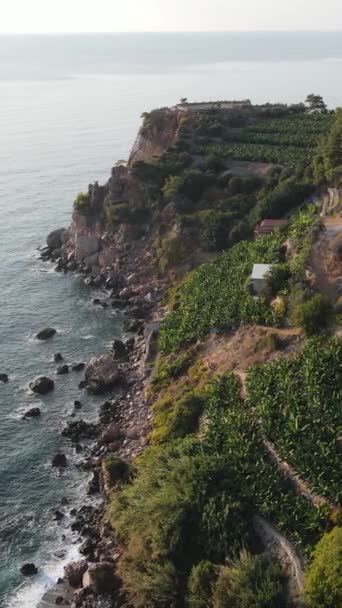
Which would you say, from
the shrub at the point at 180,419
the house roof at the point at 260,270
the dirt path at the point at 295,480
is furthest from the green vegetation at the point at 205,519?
the house roof at the point at 260,270

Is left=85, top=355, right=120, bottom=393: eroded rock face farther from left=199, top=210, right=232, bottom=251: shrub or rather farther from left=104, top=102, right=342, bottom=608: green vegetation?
left=199, top=210, right=232, bottom=251: shrub

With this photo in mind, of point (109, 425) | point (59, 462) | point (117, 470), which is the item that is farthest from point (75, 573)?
point (109, 425)

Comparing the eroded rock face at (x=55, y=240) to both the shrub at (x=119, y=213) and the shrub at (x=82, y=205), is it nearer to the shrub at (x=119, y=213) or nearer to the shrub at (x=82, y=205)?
the shrub at (x=82, y=205)

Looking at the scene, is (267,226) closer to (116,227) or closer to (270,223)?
(270,223)

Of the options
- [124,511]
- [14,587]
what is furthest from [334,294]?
[14,587]

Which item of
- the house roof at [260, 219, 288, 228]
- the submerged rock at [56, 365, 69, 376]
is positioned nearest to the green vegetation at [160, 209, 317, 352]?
the house roof at [260, 219, 288, 228]

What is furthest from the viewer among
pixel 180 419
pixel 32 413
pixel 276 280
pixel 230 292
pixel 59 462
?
pixel 230 292
